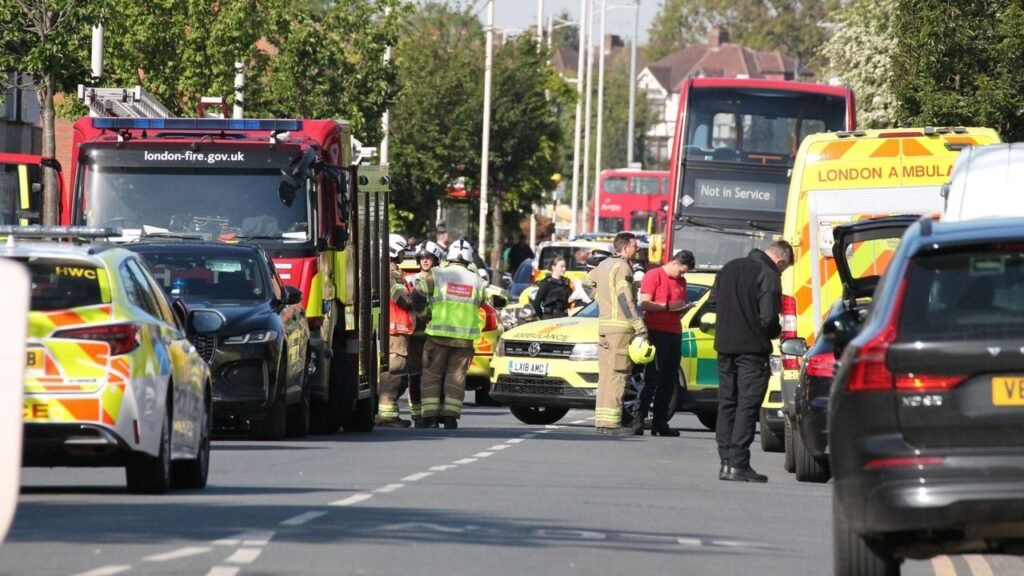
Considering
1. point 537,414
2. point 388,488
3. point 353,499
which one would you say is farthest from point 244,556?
point 537,414

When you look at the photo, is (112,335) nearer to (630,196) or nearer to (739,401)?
(739,401)

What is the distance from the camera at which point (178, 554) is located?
10.7 m

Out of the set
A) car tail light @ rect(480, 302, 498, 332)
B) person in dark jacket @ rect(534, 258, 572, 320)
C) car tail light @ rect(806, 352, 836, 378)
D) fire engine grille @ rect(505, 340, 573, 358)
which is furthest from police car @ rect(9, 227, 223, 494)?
person in dark jacket @ rect(534, 258, 572, 320)

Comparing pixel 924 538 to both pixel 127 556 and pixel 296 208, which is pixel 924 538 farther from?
pixel 296 208

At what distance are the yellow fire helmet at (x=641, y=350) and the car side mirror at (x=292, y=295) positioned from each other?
4.02 metres

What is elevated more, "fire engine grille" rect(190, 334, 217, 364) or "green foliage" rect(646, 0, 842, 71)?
"green foliage" rect(646, 0, 842, 71)

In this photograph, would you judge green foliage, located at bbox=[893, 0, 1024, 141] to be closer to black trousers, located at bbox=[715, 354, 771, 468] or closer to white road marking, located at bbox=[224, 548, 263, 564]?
black trousers, located at bbox=[715, 354, 771, 468]

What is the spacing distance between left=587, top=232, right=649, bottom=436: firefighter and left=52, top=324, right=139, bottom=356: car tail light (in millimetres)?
10396

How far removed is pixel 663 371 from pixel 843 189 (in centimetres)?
418

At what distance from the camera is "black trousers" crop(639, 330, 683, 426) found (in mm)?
24266

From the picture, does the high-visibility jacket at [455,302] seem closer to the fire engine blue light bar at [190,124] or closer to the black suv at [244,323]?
the fire engine blue light bar at [190,124]

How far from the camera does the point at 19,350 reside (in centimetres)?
741

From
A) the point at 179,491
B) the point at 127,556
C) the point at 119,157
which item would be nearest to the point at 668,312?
the point at 119,157

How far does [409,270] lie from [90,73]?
15.8ft
